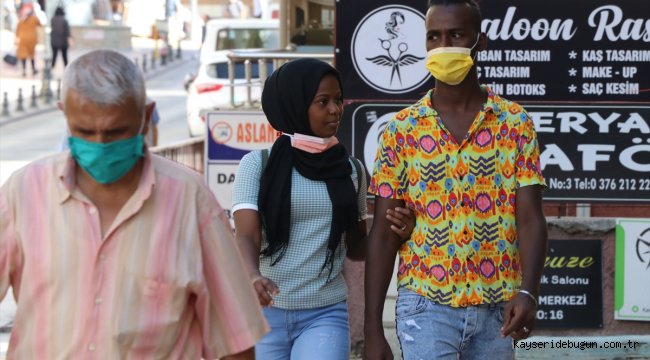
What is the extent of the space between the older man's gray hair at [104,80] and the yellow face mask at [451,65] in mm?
1411

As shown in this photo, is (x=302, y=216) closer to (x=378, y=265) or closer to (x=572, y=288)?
(x=378, y=265)

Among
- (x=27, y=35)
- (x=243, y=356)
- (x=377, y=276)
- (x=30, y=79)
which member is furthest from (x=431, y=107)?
(x=30, y=79)

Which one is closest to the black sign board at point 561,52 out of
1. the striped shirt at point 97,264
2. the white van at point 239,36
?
the striped shirt at point 97,264

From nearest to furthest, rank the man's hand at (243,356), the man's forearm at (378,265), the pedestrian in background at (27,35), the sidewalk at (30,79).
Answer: the man's hand at (243,356) → the man's forearm at (378,265) → the sidewalk at (30,79) → the pedestrian in background at (27,35)

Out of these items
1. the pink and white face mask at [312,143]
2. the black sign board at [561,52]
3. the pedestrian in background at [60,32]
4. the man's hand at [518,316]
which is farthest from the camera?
the pedestrian in background at [60,32]

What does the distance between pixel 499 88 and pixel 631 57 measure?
0.73m

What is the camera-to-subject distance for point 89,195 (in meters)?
3.07

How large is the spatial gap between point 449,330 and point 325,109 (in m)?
0.96

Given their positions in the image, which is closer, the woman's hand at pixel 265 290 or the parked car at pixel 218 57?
the woman's hand at pixel 265 290

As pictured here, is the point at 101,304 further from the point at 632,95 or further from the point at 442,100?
the point at 632,95

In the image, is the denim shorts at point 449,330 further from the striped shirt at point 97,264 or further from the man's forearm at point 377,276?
the striped shirt at point 97,264

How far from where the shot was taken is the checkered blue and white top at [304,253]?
448 centimetres

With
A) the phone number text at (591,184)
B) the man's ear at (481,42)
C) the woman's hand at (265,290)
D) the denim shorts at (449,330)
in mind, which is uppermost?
the man's ear at (481,42)

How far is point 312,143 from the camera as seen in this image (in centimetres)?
456
